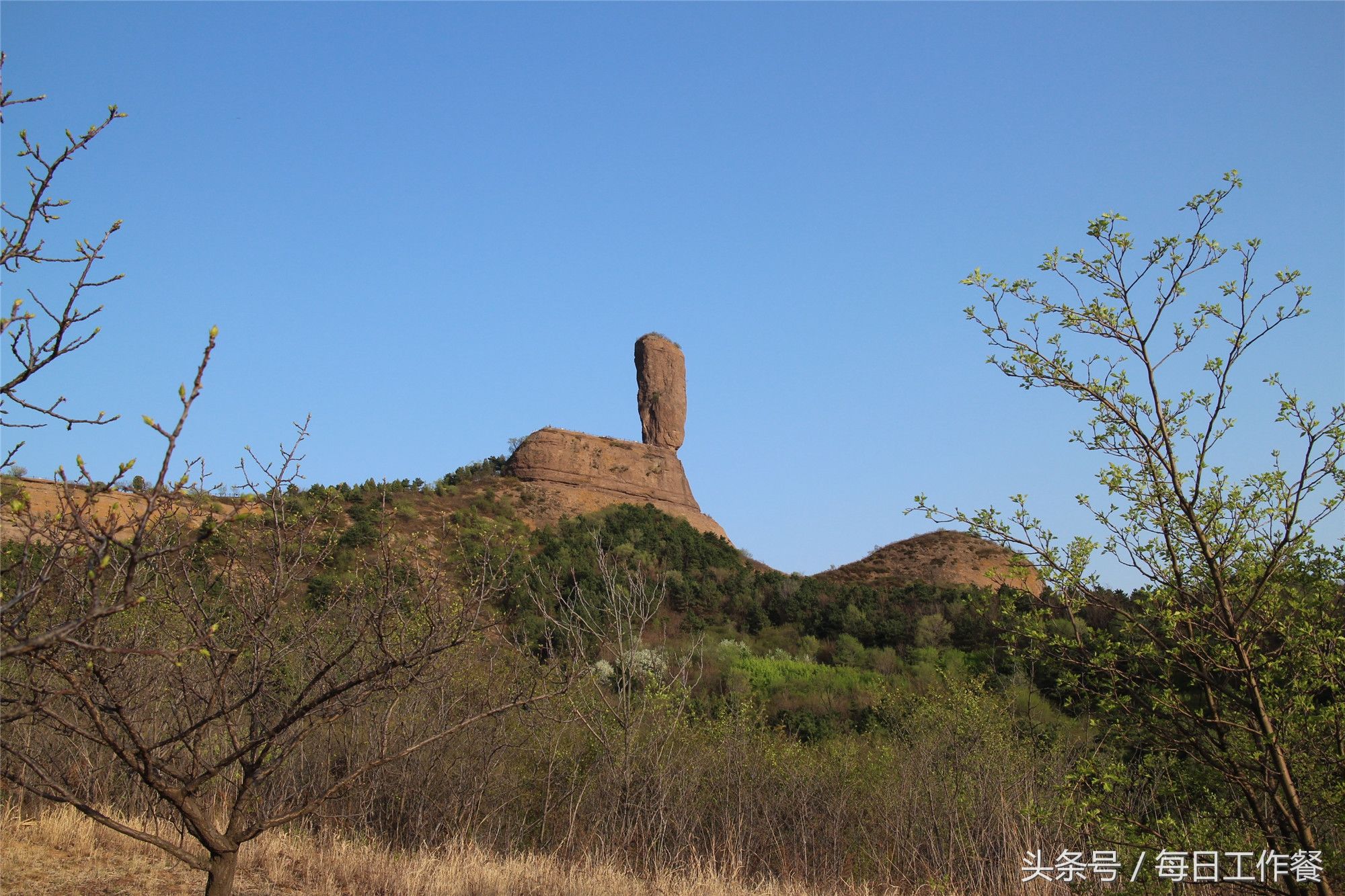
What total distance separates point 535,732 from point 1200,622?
1046 centimetres

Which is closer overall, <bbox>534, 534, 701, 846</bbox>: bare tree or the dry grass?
the dry grass

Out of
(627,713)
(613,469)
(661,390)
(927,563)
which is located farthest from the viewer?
(661,390)

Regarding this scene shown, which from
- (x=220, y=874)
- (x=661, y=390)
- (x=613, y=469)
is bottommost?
(x=220, y=874)

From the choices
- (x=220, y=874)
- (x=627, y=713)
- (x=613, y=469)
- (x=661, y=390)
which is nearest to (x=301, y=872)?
(x=627, y=713)

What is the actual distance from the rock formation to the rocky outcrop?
6 centimetres

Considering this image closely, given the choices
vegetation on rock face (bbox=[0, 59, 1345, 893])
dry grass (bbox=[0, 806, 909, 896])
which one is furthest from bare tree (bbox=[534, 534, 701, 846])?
dry grass (bbox=[0, 806, 909, 896])

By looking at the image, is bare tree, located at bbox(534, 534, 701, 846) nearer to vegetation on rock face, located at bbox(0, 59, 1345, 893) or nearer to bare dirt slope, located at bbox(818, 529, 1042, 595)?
vegetation on rock face, located at bbox(0, 59, 1345, 893)

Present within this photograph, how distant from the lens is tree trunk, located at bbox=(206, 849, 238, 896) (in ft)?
15.2

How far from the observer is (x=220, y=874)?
183 inches

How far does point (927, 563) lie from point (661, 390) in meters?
21.7

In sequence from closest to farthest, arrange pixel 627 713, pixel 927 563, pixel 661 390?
pixel 627 713 → pixel 927 563 → pixel 661 390

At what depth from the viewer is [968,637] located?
33.9 m

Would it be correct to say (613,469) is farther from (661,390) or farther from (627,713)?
(627,713)

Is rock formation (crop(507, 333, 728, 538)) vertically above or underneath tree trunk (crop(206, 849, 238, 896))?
above
